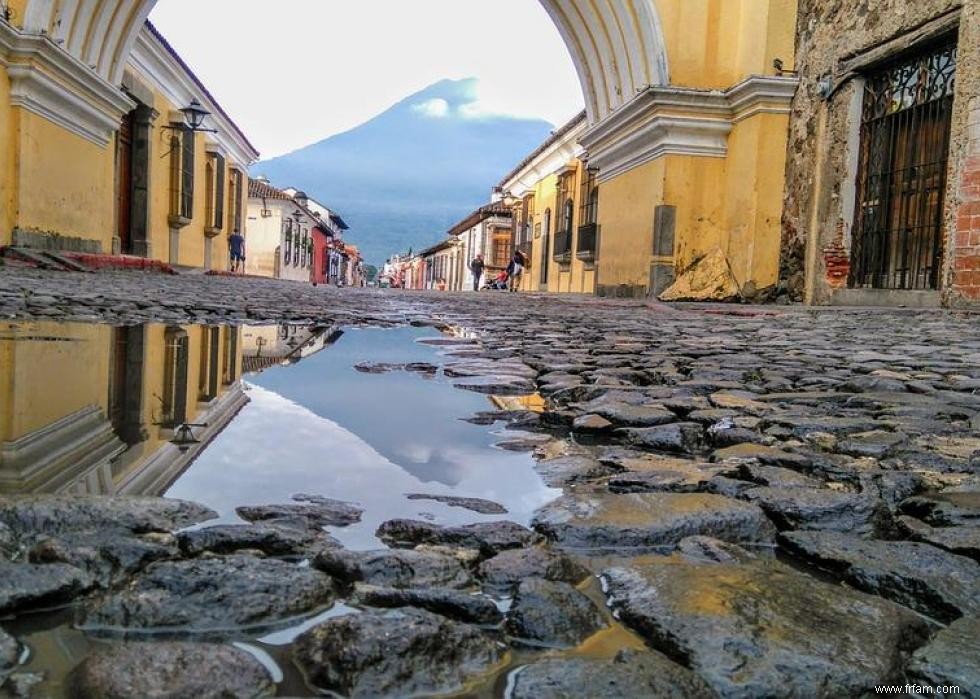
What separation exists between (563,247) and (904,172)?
1249 centimetres

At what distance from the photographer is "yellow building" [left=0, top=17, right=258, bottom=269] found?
849 cm

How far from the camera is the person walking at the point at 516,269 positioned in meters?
24.3

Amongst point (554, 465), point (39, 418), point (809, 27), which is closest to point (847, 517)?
point (554, 465)

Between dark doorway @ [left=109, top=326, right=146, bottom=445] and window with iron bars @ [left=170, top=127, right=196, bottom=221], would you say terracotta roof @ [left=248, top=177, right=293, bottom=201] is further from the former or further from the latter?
dark doorway @ [left=109, top=326, right=146, bottom=445]

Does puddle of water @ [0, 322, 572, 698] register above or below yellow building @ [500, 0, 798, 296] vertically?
below

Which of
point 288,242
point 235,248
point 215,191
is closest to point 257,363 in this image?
point 215,191

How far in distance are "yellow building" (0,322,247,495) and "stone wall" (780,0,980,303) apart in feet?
24.0

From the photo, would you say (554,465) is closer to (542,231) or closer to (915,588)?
(915,588)

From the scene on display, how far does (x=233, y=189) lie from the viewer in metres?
21.0

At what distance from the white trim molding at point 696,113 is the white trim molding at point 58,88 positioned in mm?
6385

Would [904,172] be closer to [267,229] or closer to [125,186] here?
[125,186]

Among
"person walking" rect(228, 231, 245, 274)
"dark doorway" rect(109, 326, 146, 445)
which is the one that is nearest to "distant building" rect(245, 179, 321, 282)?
"person walking" rect(228, 231, 245, 274)

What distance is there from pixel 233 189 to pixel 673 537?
2165 centimetres

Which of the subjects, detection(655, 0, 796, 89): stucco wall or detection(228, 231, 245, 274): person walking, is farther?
detection(228, 231, 245, 274): person walking
